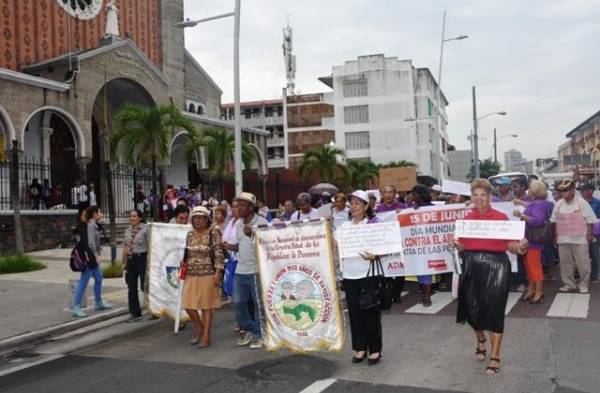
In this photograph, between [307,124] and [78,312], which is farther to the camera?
[307,124]

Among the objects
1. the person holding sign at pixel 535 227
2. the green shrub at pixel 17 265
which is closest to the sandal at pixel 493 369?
the person holding sign at pixel 535 227

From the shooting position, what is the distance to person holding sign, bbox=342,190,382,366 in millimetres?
6176

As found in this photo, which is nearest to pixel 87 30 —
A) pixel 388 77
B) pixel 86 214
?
pixel 86 214

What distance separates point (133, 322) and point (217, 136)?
55.0ft

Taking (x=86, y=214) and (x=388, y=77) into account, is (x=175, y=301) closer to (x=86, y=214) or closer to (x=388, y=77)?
(x=86, y=214)

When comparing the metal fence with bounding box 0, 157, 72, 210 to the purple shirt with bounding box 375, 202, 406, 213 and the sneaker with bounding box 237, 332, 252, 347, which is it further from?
the sneaker with bounding box 237, 332, 252, 347

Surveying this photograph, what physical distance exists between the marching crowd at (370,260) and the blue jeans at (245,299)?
1cm

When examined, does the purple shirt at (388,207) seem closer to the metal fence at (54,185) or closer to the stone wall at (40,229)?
the stone wall at (40,229)

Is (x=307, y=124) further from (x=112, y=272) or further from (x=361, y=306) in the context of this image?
(x=361, y=306)

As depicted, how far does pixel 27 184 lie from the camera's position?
20328 mm

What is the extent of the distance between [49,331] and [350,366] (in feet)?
15.8

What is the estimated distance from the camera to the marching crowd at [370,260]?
5871 millimetres

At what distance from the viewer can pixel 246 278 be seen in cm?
736

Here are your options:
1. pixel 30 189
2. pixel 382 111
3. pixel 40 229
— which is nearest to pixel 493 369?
pixel 40 229
